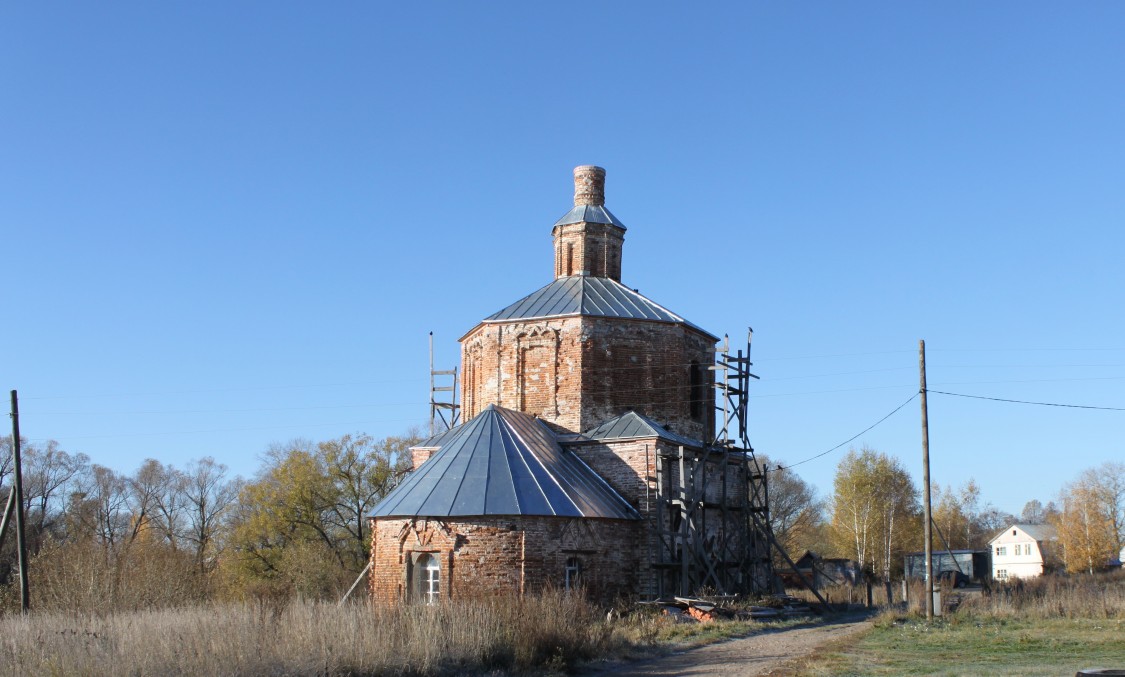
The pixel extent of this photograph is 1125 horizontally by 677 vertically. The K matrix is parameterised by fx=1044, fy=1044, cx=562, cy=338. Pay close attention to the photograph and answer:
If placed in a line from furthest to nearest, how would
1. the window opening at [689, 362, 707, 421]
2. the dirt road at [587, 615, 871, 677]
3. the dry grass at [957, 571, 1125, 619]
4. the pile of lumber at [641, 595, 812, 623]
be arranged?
1. the window opening at [689, 362, 707, 421]
2. the pile of lumber at [641, 595, 812, 623]
3. the dry grass at [957, 571, 1125, 619]
4. the dirt road at [587, 615, 871, 677]

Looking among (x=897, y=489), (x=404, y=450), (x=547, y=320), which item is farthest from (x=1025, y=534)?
(x=547, y=320)

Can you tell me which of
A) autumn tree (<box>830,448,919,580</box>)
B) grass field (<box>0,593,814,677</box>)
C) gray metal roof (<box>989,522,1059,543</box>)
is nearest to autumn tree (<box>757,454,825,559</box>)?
autumn tree (<box>830,448,919,580</box>)

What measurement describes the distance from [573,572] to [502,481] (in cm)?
244

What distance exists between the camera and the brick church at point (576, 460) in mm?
21516

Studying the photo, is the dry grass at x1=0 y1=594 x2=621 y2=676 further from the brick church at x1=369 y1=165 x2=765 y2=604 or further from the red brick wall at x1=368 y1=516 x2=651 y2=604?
the red brick wall at x1=368 y1=516 x2=651 y2=604

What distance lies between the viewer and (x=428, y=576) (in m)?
21.7

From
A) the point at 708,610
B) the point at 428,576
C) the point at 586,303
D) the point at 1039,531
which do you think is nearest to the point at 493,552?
the point at 428,576

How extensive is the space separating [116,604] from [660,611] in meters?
10.3

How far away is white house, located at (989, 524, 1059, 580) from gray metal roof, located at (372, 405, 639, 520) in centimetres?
4831

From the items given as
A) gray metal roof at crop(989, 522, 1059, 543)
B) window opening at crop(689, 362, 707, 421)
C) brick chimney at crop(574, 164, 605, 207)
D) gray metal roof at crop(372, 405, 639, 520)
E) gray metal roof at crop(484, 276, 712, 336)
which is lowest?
gray metal roof at crop(989, 522, 1059, 543)

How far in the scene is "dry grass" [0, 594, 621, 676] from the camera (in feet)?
33.4

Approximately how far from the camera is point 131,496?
54.7 m

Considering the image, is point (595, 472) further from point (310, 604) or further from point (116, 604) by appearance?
point (310, 604)

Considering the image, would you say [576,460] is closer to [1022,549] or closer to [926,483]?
[926,483]
